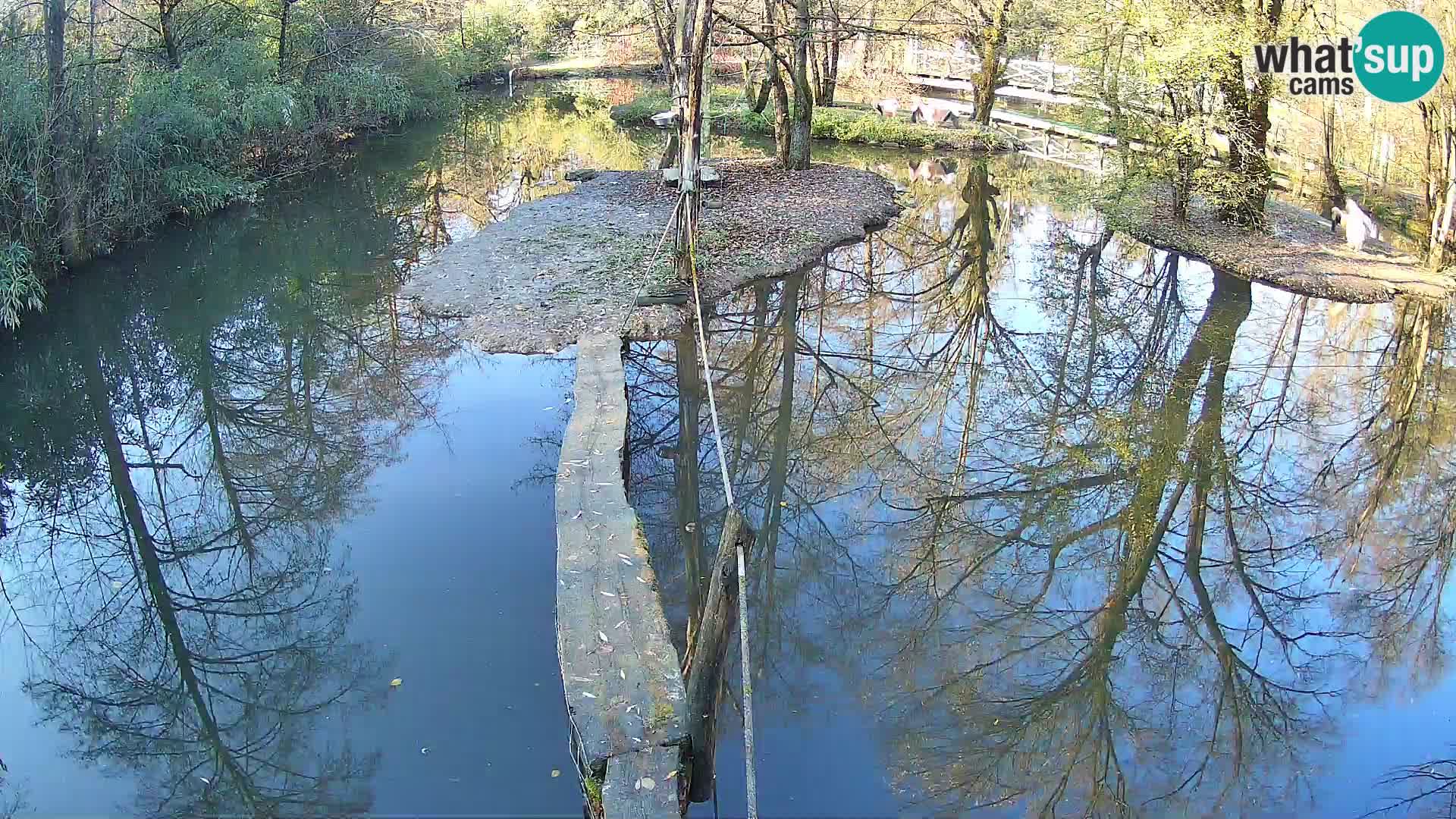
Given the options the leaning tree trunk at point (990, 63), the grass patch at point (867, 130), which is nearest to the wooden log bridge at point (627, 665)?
the grass patch at point (867, 130)

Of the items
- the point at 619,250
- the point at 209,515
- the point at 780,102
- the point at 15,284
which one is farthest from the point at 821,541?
the point at 780,102

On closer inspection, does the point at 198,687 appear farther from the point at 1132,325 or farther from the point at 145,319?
the point at 1132,325

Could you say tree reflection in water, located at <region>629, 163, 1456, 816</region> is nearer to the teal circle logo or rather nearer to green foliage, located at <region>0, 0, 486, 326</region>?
the teal circle logo

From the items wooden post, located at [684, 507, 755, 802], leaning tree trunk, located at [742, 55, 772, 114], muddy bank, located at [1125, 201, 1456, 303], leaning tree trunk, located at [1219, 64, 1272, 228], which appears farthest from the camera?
leaning tree trunk, located at [742, 55, 772, 114]

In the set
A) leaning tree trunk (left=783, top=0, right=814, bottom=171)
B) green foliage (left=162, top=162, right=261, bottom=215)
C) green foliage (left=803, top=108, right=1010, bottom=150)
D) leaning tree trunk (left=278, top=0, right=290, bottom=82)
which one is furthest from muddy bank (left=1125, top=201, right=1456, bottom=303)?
leaning tree trunk (left=278, top=0, right=290, bottom=82)

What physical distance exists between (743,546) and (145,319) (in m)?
9.70

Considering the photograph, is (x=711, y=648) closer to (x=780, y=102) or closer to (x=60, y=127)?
(x=60, y=127)

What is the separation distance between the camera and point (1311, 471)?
823 centimetres

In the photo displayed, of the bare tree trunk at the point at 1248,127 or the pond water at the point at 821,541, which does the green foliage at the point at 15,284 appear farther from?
the bare tree trunk at the point at 1248,127

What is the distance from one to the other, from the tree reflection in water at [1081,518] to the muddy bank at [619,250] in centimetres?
88

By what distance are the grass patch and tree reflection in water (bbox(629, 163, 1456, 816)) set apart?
11.3m

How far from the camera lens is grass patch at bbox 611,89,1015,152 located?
23250mm

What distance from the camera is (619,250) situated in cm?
1326

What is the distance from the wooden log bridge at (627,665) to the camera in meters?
4.31
